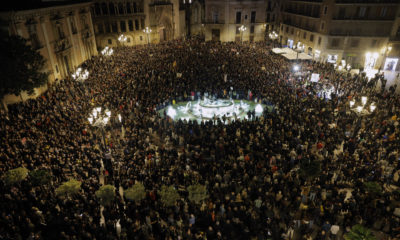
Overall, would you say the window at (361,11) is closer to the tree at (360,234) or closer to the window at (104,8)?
the tree at (360,234)

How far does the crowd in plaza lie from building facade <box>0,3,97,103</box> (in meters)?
5.36

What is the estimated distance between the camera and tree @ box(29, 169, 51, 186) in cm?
1139

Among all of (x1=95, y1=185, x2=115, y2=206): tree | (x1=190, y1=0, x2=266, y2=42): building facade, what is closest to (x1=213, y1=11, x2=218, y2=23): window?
(x1=190, y1=0, x2=266, y2=42): building facade

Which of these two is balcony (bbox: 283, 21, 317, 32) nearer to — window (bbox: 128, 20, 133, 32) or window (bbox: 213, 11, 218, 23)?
window (bbox: 213, 11, 218, 23)

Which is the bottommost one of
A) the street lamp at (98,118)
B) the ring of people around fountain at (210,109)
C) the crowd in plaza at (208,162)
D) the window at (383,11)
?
the ring of people around fountain at (210,109)

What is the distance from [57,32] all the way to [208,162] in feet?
81.7

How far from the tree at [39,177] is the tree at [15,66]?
33.6ft

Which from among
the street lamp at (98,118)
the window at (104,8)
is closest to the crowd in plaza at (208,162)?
the street lamp at (98,118)

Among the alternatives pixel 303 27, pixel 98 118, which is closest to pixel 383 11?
pixel 303 27

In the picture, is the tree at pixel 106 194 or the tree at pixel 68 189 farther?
the tree at pixel 68 189

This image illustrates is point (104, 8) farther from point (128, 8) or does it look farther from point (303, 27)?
point (303, 27)

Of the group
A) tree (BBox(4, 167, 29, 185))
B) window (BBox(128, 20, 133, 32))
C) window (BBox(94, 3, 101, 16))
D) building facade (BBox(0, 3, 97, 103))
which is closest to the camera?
tree (BBox(4, 167, 29, 185))

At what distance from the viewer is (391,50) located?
3153 centimetres

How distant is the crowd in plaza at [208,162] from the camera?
10.3 m
